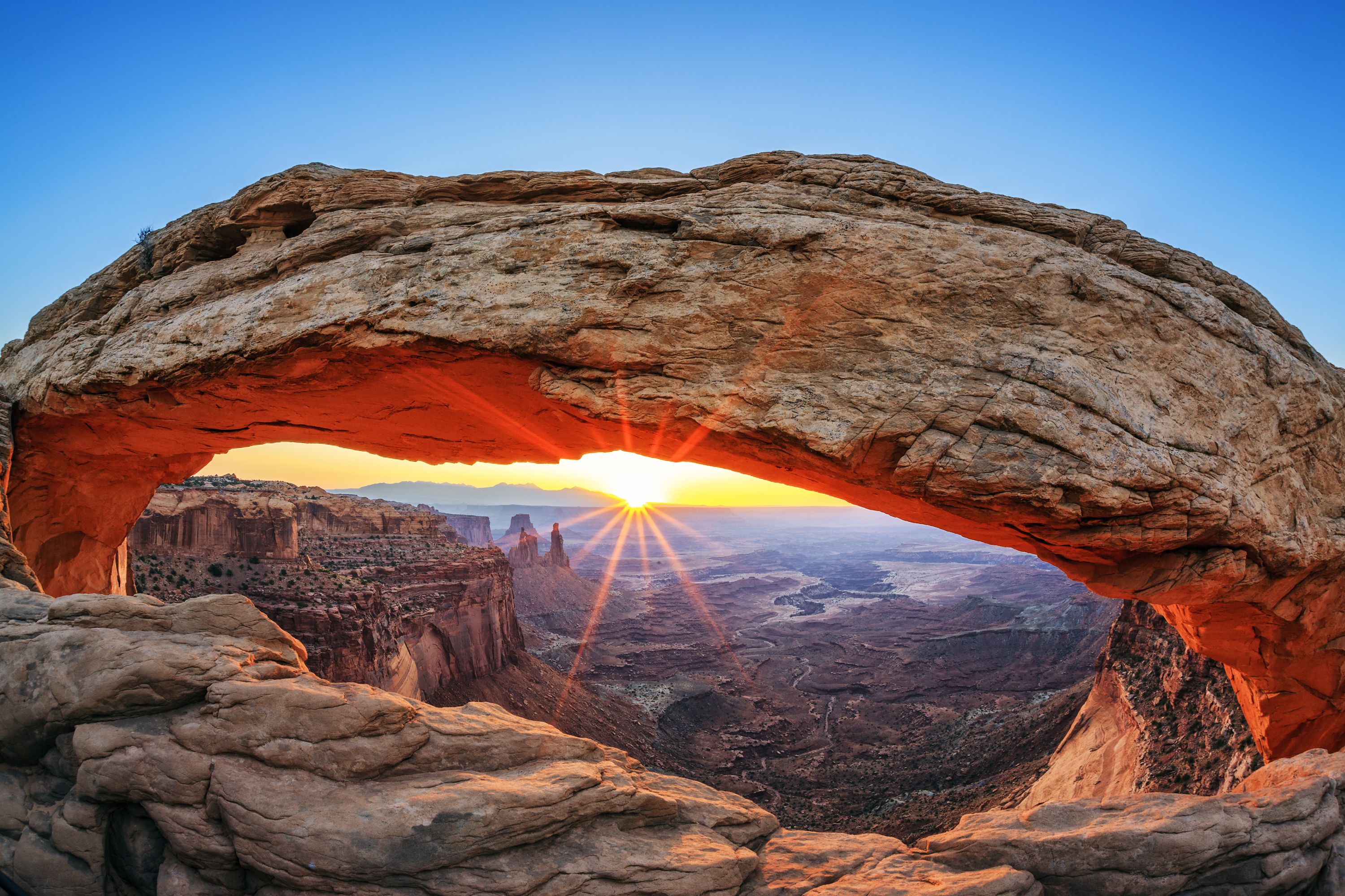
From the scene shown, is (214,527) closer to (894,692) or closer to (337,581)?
(337,581)

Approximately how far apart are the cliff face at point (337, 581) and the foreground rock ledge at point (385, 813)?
16245 mm

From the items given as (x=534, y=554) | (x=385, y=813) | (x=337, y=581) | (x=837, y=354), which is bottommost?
(x=534, y=554)

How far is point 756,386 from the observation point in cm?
782

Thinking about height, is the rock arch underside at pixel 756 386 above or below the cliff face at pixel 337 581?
above

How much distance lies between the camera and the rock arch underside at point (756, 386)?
6461 mm

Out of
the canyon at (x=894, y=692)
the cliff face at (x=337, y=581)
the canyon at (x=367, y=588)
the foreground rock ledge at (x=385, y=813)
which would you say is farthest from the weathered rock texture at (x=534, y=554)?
the foreground rock ledge at (x=385, y=813)

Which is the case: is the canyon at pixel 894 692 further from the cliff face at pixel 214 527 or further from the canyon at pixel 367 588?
the cliff face at pixel 214 527

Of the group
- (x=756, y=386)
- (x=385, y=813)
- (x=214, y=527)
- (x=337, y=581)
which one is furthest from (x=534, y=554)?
(x=385, y=813)

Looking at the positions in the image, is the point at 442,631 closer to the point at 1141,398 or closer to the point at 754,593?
the point at 1141,398

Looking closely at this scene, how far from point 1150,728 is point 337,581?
3000 cm

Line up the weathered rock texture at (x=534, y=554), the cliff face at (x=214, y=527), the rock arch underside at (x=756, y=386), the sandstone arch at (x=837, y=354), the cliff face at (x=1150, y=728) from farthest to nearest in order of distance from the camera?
1. the weathered rock texture at (x=534, y=554)
2. the cliff face at (x=214, y=527)
3. the cliff face at (x=1150, y=728)
4. the sandstone arch at (x=837, y=354)
5. the rock arch underside at (x=756, y=386)

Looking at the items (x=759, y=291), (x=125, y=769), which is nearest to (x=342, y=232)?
(x=759, y=291)

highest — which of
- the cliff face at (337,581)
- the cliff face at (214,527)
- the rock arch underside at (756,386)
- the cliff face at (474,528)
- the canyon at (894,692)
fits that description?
the rock arch underside at (756,386)

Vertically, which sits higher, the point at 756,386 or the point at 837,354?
the point at 837,354
